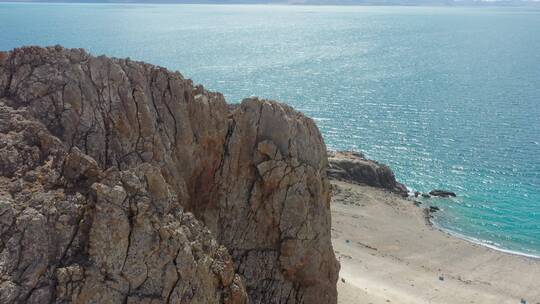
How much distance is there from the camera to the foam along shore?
136 feet

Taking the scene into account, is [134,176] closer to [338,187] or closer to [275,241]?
[275,241]

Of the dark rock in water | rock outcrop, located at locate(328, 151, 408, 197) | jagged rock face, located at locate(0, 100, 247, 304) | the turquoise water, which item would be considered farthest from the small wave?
jagged rock face, located at locate(0, 100, 247, 304)

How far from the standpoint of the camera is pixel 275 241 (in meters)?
23.4

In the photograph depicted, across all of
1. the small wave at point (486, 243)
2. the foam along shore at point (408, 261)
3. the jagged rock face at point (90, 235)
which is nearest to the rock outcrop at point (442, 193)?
the foam along shore at point (408, 261)

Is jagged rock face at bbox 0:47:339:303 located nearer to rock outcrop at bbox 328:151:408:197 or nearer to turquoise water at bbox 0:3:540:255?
turquoise water at bbox 0:3:540:255

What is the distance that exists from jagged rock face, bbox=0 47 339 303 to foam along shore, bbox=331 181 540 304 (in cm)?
975

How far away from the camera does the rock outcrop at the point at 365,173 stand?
236ft

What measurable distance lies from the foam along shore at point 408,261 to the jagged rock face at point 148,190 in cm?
975

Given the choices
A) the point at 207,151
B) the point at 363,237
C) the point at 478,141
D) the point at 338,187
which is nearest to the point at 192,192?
the point at 207,151

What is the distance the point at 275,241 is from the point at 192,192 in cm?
402

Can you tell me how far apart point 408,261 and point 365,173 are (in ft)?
69.6

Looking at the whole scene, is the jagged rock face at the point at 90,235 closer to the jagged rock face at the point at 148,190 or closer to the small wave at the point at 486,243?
the jagged rock face at the point at 148,190

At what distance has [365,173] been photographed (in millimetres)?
72500

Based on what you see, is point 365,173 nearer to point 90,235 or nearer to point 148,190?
point 148,190
